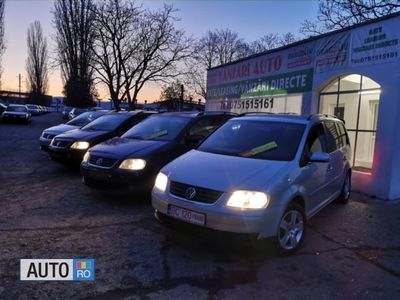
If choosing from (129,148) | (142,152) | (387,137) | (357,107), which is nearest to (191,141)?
(142,152)

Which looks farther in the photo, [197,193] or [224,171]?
[224,171]

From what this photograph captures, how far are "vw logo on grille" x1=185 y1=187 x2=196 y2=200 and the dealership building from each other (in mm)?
5247

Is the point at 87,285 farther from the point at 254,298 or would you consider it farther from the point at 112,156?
the point at 112,156

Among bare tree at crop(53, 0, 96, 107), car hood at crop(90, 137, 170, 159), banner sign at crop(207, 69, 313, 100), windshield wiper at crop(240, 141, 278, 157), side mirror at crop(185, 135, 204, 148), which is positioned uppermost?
bare tree at crop(53, 0, 96, 107)

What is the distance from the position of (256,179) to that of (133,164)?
107 inches

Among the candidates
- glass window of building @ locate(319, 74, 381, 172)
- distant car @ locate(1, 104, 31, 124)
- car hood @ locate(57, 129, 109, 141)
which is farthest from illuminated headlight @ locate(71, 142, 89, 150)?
distant car @ locate(1, 104, 31, 124)

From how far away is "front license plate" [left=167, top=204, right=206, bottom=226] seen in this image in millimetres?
3910

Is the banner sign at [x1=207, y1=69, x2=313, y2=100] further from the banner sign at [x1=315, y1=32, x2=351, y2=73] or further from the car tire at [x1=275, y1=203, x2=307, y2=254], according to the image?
the car tire at [x1=275, y1=203, x2=307, y2=254]

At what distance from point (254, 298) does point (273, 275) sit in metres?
0.55

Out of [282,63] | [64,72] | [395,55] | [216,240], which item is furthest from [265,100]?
[64,72]

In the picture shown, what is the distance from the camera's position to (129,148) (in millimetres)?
6375

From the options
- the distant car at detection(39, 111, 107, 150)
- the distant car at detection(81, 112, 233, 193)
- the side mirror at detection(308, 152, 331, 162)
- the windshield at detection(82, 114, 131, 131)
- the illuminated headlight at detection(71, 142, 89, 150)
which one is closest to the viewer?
the side mirror at detection(308, 152, 331, 162)

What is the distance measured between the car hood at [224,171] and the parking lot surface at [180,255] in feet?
1.79

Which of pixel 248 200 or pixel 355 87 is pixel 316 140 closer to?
pixel 248 200
